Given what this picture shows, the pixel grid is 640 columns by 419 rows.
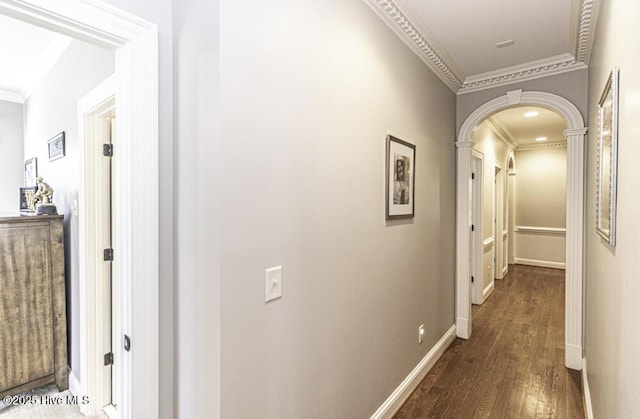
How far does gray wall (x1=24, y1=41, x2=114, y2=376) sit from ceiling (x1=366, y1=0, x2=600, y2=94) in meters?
1.79

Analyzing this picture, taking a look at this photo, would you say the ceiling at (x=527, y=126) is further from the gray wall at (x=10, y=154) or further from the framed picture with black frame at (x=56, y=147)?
the gray wall at (x=10, y=154)

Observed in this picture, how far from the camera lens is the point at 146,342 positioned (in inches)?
45.8

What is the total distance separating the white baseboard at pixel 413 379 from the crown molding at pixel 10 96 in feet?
15.7

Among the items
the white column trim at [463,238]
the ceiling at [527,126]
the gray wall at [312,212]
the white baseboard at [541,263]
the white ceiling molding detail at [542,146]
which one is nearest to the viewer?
the gray wall at [312,212]

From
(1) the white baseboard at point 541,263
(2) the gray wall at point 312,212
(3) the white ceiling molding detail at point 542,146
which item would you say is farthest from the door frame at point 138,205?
(1) the white baseboard at point 541,263

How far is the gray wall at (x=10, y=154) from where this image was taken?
3506mm

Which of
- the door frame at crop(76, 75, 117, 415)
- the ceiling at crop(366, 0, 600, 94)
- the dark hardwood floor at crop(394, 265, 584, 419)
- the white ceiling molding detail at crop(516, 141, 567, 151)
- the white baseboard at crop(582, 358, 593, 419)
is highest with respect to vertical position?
the white ceiling molding detail at crop(516, 141, 567, 151)

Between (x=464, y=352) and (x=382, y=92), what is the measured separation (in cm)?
254

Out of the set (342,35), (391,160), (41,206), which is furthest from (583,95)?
(41,206)

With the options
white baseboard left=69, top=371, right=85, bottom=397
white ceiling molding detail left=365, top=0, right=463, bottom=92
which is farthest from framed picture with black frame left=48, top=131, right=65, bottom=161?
white ceiling molding detail left=365, top=0, right=463, bottom=92

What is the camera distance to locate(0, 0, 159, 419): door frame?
1.13 meters

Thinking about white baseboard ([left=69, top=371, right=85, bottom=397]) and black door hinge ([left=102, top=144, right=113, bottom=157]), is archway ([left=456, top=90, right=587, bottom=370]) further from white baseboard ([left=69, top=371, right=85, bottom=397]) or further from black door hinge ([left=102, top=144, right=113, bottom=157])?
white baseboard ([left=69, top=371, right=85, bottom=397])

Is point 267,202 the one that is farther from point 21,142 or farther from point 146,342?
point 21,142

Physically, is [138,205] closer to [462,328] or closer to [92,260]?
[92,260]
